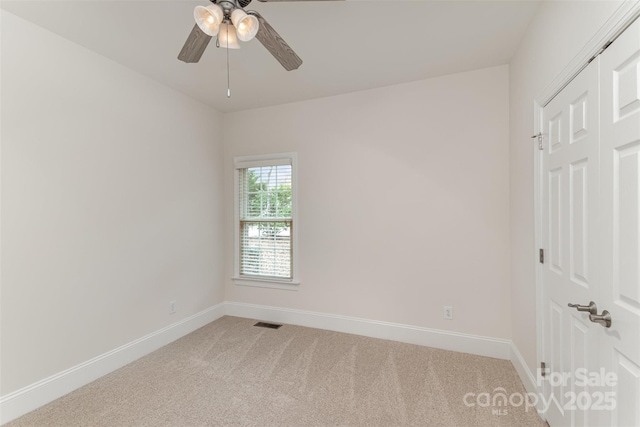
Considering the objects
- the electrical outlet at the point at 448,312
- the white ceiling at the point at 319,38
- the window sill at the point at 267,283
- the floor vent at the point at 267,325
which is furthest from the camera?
the window sill at the point at 267,283

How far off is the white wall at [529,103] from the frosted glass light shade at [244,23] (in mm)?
1546

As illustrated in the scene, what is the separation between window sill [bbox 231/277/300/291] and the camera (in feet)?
11.5

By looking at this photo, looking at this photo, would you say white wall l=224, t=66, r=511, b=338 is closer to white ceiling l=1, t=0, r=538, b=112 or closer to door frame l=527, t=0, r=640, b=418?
white ceiling l=1, t=0, r=538, b=112

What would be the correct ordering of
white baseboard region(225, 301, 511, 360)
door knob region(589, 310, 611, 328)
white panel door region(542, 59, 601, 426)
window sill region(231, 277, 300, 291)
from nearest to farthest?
door knob region(589, 310, 611, 328) < white panel door region(542, 59, 601, 426) < white baseboard region(225, 301, 511, 360) < window sill region(231, 277, 300, 291)

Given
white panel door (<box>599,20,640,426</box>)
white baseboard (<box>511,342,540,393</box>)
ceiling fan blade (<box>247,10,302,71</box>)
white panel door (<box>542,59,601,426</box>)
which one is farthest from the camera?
white baseboard (<box>511,342,540,393</box>)

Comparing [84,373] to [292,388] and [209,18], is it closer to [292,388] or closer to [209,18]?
[292,388]

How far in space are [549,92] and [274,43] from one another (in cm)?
170

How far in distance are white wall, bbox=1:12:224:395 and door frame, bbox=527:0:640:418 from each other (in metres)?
3.35

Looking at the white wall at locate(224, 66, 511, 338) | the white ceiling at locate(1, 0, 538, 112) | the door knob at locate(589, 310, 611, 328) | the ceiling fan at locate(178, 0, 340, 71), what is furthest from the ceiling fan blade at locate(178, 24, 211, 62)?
the door knob at locate(589, 310, 611, 328)

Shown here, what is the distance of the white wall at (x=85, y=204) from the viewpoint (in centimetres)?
193

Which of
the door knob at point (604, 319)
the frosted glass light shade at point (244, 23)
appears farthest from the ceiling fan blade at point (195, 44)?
the door knob at point (604, 319)

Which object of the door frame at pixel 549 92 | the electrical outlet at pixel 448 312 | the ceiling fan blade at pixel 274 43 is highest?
the ceiling fan blade at pixel 274 43

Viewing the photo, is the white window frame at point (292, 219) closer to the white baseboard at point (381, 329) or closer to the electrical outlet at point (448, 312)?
the white baseboard at point (381, 329)

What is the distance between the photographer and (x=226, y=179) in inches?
152
